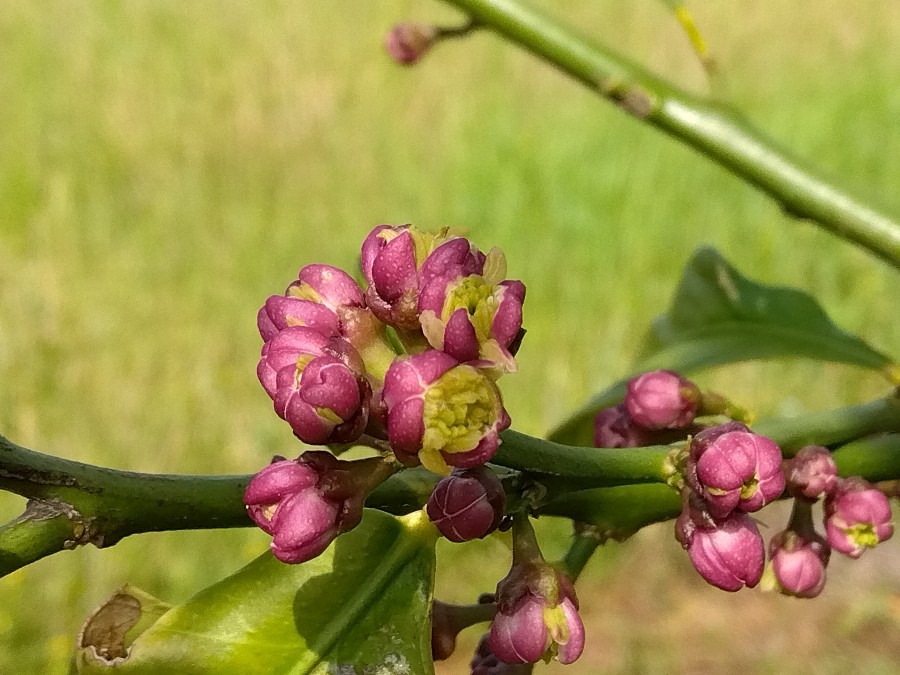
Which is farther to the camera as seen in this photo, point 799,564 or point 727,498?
point 799,564

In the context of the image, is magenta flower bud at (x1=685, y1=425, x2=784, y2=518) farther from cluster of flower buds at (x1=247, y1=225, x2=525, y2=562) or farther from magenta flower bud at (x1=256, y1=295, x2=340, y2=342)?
magenta flower bud at (x1=256, y1=295, x2=340, y2=342)

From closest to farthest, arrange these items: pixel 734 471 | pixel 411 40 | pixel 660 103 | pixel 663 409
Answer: pixel 734 471 → pixel 663 409 → pixel 660 103 → pixel 411 40

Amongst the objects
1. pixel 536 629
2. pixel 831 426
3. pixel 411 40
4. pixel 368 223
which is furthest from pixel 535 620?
pixel 368 223

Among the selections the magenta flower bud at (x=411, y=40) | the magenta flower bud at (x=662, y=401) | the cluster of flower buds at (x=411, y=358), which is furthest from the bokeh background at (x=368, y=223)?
the cluster of flower buds at (x=411, y=358)

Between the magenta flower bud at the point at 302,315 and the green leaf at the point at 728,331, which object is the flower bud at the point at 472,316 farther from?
the green leaf at the point at 728,331

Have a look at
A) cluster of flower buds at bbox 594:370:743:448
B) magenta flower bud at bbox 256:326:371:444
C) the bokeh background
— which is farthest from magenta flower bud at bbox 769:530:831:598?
the bokeh background

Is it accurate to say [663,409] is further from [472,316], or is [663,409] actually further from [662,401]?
[472,316]
